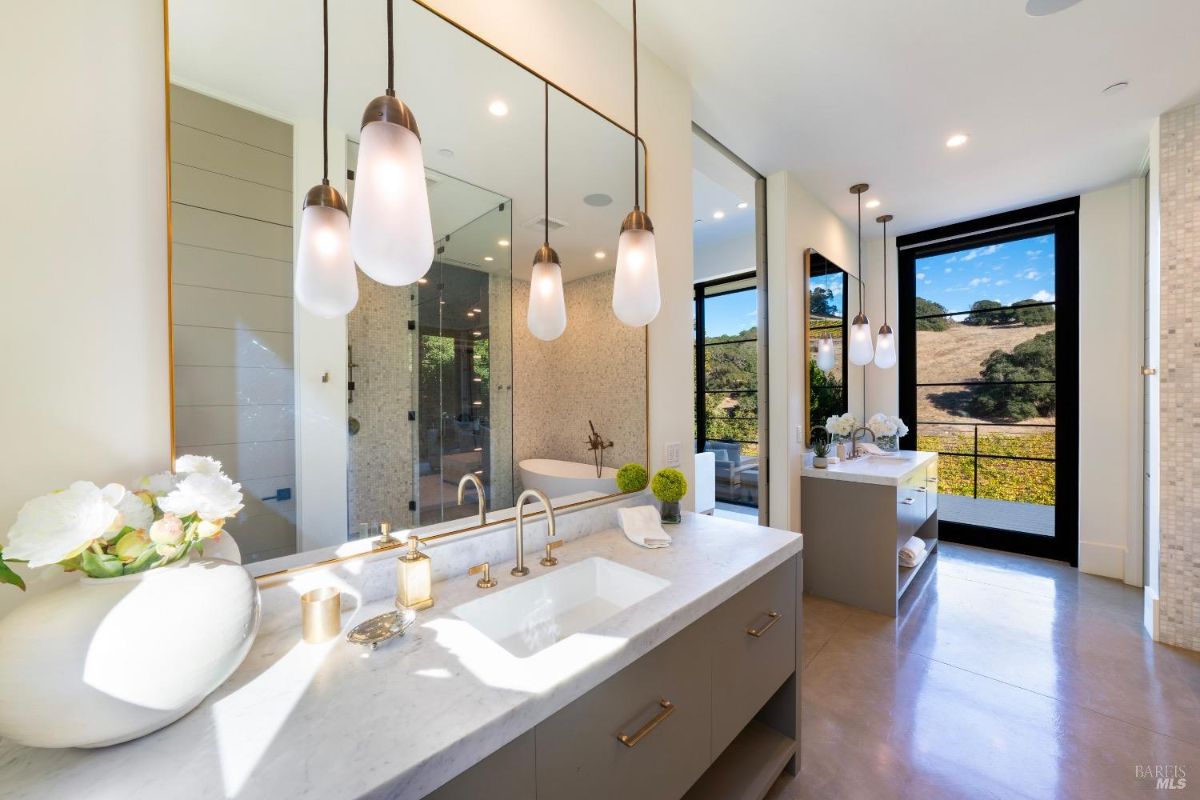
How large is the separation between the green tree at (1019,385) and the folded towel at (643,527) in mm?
3790

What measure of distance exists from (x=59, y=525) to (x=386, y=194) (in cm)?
72

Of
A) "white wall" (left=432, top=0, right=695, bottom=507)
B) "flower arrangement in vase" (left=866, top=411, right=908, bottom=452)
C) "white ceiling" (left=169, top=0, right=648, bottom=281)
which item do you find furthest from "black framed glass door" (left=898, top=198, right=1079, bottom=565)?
"white ceiling" (left=169, top=0, right=648, bottom=281)

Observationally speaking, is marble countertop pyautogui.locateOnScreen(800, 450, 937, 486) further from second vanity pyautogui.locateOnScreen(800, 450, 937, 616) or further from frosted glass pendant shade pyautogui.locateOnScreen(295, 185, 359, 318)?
frosted glass pendant shade pyautogui.locateOnScreen(295, 185, 359, 318)

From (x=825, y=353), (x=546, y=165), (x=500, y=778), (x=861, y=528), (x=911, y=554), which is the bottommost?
(x=911, y=554)

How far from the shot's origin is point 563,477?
5.41ft

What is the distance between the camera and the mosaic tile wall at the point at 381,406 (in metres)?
1.13

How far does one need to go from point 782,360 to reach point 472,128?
2.31 meters

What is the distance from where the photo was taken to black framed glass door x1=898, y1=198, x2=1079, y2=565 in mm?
3479

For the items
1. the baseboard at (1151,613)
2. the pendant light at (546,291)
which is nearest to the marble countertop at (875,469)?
the baseboard at (1151,613)

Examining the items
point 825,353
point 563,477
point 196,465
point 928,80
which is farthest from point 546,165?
point 825,353

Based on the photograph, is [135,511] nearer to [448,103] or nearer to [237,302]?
[237,302]

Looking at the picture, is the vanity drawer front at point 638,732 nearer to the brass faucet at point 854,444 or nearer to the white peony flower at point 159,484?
the white peony flower at point 159,484

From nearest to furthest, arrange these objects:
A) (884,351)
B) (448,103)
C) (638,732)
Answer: (638,732) < (448,103) < (884,351)

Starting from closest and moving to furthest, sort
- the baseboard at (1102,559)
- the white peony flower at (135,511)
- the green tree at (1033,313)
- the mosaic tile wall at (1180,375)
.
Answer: the white peony flower at (135,511) < the mosaic tile wall at (1180,375) < the baseboard at (1102,559) < the green tree at (1033,313)
